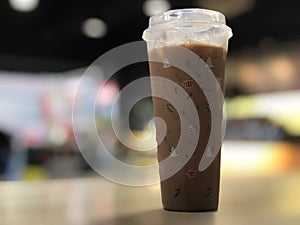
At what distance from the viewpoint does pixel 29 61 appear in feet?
14.6

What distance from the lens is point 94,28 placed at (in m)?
4.41

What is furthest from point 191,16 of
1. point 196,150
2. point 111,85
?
point 111,85

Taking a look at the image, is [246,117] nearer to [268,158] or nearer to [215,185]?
[268,158]

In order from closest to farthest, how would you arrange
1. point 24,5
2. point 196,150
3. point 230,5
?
point 196,150, point 230,5, point 24,5

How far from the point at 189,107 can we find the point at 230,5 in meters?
3.09

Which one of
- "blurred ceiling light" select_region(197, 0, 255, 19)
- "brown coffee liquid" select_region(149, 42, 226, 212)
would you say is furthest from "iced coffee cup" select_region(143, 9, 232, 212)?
"blurred ceiling light" select_region(197, 0, 255, 19)

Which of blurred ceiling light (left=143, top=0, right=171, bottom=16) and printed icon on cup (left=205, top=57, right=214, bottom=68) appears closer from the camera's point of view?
printed icon on cup (left=205, top=57, right=214, bottom=68)

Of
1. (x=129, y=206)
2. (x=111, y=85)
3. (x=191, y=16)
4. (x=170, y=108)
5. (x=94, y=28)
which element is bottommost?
(x=111, y=85)

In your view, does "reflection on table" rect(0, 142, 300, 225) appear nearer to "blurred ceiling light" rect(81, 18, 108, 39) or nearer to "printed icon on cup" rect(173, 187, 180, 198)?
"printed icon on cup" rect(173, 187, 180, 198)

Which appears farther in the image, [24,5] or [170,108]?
[24,5]

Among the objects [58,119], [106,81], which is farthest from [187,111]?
[106,81]

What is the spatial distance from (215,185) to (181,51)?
17cm

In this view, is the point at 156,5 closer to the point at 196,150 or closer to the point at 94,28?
the point at 94,28

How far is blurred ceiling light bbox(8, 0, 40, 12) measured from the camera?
12.1 ft
